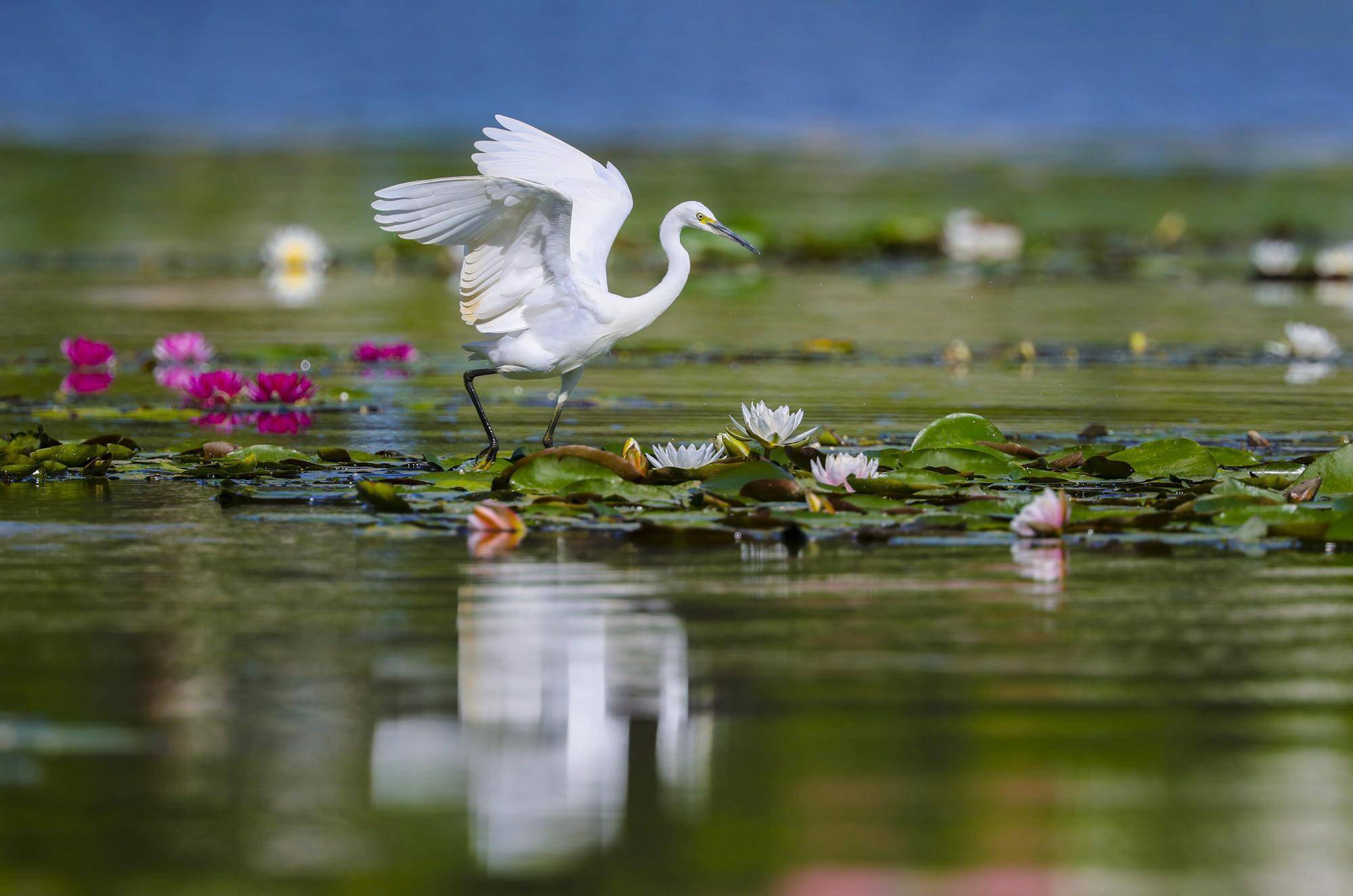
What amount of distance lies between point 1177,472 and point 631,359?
5688mm

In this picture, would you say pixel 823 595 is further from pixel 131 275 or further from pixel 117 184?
pixel 117 184

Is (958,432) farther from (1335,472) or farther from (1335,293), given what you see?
(1335,293)

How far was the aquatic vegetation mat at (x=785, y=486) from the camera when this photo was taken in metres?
5.92

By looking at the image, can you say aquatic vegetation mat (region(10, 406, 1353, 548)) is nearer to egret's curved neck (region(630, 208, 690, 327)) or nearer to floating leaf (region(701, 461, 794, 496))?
floating leaf (region(701, 461, 794, 496))

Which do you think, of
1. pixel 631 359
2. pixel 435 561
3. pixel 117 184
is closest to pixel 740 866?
pixel 435 561

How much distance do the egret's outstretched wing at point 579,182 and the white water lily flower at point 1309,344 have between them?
15.4 ft

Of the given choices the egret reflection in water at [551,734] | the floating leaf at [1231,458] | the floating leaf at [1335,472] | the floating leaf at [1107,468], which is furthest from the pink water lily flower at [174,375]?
the egret reflection in water at [551,734]

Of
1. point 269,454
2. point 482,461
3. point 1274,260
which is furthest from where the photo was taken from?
point 1274,260

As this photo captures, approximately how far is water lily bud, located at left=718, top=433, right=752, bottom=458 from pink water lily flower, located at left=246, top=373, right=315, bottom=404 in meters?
2.77

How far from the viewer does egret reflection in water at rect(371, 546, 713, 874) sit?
135 inches

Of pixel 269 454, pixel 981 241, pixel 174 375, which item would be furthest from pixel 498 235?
pixel 981 241

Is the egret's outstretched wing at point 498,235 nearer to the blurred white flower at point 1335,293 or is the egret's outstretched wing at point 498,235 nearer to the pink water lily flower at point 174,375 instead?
the pink water lily flower at point 174,375

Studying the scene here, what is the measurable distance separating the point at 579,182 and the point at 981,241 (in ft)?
39.5

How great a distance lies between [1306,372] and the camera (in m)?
11.2
